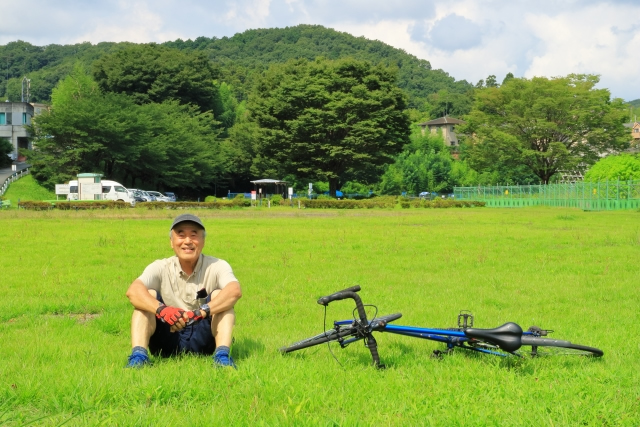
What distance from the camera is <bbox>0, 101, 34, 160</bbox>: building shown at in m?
64.8

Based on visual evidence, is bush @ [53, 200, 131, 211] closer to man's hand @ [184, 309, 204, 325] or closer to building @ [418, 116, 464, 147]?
man's hand @ [184, 309, 204, 325]

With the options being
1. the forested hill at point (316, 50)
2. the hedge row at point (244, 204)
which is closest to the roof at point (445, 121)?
the forested hill at point (316, 50)

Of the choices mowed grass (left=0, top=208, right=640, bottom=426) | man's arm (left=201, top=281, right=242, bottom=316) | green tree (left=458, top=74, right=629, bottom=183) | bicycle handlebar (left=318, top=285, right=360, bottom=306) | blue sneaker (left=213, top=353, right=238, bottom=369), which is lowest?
mowed grass (left=0, top=208, right=640, bottom=426)

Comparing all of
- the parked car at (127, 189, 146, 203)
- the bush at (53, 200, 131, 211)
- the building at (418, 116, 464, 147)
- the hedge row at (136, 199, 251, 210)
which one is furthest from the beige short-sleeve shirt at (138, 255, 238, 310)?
the building at (418, 116, 464, 147)

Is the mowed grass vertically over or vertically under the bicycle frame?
under

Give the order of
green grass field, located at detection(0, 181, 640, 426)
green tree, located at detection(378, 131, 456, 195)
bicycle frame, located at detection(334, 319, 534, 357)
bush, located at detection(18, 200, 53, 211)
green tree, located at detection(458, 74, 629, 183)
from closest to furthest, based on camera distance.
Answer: green grass field, located at detection(0, 181, 640, 426), bicycle frame, located at detection(334, 319, 534, 357), bush, located at detection(18, 200, 53, 211), green tree, located at detection(458, 74, 629, 183), green tree, located at detection(378, 131, 456, 195)

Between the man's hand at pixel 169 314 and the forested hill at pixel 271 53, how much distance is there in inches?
4702

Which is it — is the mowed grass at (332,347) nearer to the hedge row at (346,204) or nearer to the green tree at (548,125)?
the hedge row at (346,204)

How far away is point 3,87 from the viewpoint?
434 ft

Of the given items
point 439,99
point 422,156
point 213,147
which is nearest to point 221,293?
point 213,147

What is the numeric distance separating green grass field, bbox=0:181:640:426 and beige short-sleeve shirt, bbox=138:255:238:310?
18.6 inches

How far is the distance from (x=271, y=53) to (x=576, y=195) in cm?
10036

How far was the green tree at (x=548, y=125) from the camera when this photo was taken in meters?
50.0

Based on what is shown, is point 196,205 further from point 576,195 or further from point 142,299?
point 142,299
